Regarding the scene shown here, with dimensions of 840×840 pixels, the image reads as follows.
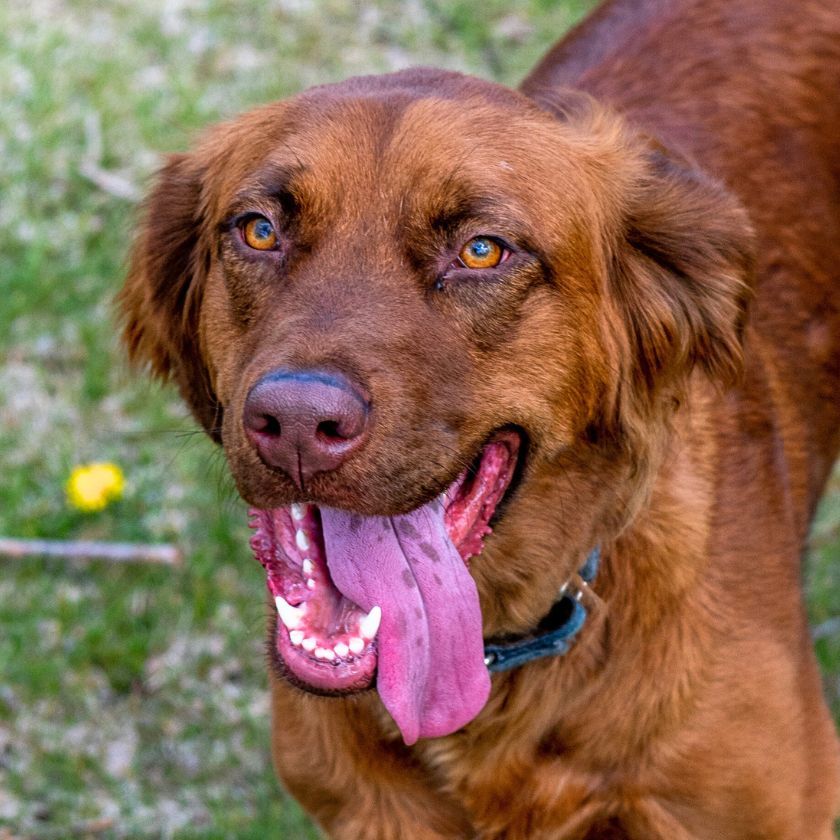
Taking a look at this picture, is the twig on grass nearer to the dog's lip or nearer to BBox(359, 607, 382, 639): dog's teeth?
the dog's lip

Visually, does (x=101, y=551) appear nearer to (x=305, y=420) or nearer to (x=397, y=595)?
(x=397, y=595)

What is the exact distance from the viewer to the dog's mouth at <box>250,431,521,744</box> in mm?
2672

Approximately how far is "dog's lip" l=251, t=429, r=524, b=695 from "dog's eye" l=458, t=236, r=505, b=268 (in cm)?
33

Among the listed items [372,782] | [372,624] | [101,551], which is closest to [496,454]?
[372,624]

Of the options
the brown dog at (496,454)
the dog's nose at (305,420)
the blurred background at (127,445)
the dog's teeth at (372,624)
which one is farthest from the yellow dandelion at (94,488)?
the dog's nose at (305,420)

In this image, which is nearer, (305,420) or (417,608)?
(305,420)

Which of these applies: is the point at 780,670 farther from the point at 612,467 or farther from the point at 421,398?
the point at 421,398

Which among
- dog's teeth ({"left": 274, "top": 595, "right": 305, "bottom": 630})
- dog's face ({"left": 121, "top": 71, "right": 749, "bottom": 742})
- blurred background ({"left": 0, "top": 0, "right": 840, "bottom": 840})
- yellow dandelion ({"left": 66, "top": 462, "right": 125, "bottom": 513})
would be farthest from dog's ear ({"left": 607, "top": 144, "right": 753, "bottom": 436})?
yellow dandelion ({"left": 66, "top": 462, "right": 125, "bottom": 513})

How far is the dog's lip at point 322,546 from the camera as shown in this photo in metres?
2.66

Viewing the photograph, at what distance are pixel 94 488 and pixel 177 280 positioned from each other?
1.80 meters

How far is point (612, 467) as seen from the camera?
295 cm

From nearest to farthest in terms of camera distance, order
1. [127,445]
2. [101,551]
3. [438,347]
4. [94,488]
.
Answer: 1. [438,347]
2. [101,551]
3. [94,488]
4. [127,445]

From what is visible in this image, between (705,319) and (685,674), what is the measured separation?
0.75 metres

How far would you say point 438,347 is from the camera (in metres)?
2.60
